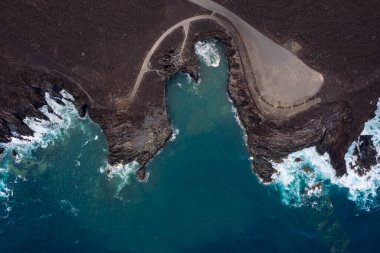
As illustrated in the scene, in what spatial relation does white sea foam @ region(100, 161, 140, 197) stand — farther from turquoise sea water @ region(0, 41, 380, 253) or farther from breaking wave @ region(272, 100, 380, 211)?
breaking wave @ region(272, 100, 380, 211)

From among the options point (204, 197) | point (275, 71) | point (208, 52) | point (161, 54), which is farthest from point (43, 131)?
point (275, 71)

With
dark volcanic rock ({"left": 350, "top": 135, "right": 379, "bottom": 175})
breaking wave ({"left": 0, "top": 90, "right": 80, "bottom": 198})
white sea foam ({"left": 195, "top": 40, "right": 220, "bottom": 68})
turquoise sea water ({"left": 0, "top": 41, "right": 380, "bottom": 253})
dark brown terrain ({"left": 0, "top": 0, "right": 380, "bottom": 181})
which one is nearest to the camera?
dark brown terrain ({"left": 0, "top": 0, "right": 380, "bottom": 181})

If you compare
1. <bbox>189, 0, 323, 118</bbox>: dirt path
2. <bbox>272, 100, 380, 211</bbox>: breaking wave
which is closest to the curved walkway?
→ <bbox>189, 0, 323, 118</bbox>: dirt path

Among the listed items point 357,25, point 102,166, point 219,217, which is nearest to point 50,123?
point 102,166

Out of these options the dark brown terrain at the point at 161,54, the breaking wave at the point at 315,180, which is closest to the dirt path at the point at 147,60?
the dark brown terrain at the point at 161,54

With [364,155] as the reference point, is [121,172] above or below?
above

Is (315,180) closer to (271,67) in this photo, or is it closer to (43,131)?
(271,67)
